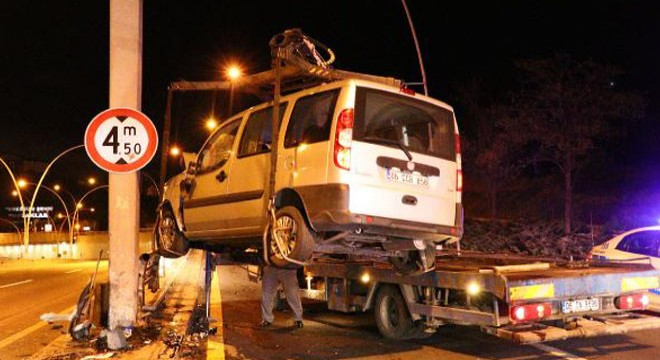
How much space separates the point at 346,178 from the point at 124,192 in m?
2.61

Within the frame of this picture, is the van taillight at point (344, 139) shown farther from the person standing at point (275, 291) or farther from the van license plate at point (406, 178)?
the person standing at point (275, 291)

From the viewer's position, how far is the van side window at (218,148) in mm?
7945

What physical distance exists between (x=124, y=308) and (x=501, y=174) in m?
28.8

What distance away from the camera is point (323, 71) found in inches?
288

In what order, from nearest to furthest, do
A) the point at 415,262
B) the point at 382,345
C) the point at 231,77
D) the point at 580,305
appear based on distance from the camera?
the point at 580,305 → the point at 415,262 → the point at 382,345 → the point at 231,77

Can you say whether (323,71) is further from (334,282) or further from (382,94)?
(334,282)

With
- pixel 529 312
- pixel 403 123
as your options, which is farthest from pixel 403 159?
pixel 529 312

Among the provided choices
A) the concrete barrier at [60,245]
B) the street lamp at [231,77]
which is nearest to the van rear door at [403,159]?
the street lamp at [231,77]

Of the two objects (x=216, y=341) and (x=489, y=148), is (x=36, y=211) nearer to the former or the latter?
(x=489, y=148)

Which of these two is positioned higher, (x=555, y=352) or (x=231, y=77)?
(x=231, y=77)

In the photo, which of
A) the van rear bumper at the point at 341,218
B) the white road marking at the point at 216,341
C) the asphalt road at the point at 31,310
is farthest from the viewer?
the asphalt road at the point at 31,310

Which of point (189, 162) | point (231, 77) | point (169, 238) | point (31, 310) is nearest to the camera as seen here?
point (231, 77)

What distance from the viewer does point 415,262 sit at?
752 cm

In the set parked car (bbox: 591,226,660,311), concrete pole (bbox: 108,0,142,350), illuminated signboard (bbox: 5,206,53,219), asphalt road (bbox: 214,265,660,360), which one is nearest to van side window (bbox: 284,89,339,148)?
concrete pole (bbox: 108,0,142,350)
